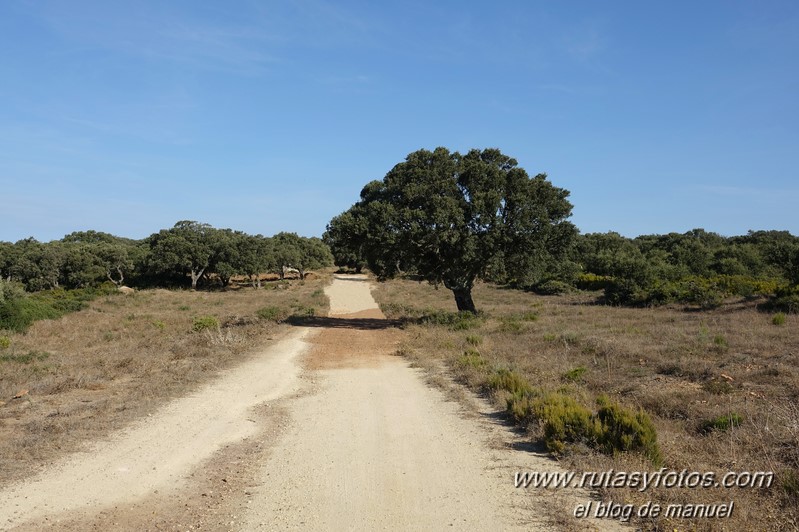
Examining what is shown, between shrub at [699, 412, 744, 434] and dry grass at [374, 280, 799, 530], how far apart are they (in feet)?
0.10

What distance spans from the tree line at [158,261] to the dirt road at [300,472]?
2316 inches

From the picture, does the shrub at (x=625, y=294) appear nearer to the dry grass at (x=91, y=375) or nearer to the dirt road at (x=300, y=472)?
the dry grass at (x=91, y=375)

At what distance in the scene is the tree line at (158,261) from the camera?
6738 centimetres

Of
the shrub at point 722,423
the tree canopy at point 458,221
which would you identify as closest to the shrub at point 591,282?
the tree canopy at point 458,221

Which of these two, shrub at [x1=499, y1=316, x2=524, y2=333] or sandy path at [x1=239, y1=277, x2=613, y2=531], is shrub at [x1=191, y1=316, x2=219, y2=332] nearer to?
shrub at [x1=499, y1=316, x2=524, y2=333]

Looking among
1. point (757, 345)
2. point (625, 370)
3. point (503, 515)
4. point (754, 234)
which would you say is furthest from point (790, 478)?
point (754, 234)

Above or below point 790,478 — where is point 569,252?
above

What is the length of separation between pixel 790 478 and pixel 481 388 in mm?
7129

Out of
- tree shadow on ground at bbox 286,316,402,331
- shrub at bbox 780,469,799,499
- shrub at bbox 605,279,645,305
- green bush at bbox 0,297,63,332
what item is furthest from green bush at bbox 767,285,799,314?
green bush at bbox 0,297,63,332

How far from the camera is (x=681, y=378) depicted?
1281cm

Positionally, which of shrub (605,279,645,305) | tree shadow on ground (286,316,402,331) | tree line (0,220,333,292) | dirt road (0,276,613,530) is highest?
tree line (0,220,333,292)

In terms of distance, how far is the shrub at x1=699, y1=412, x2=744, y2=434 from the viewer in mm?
8555

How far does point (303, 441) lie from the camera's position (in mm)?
8680

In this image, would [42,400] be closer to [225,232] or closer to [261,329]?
[261,329]
